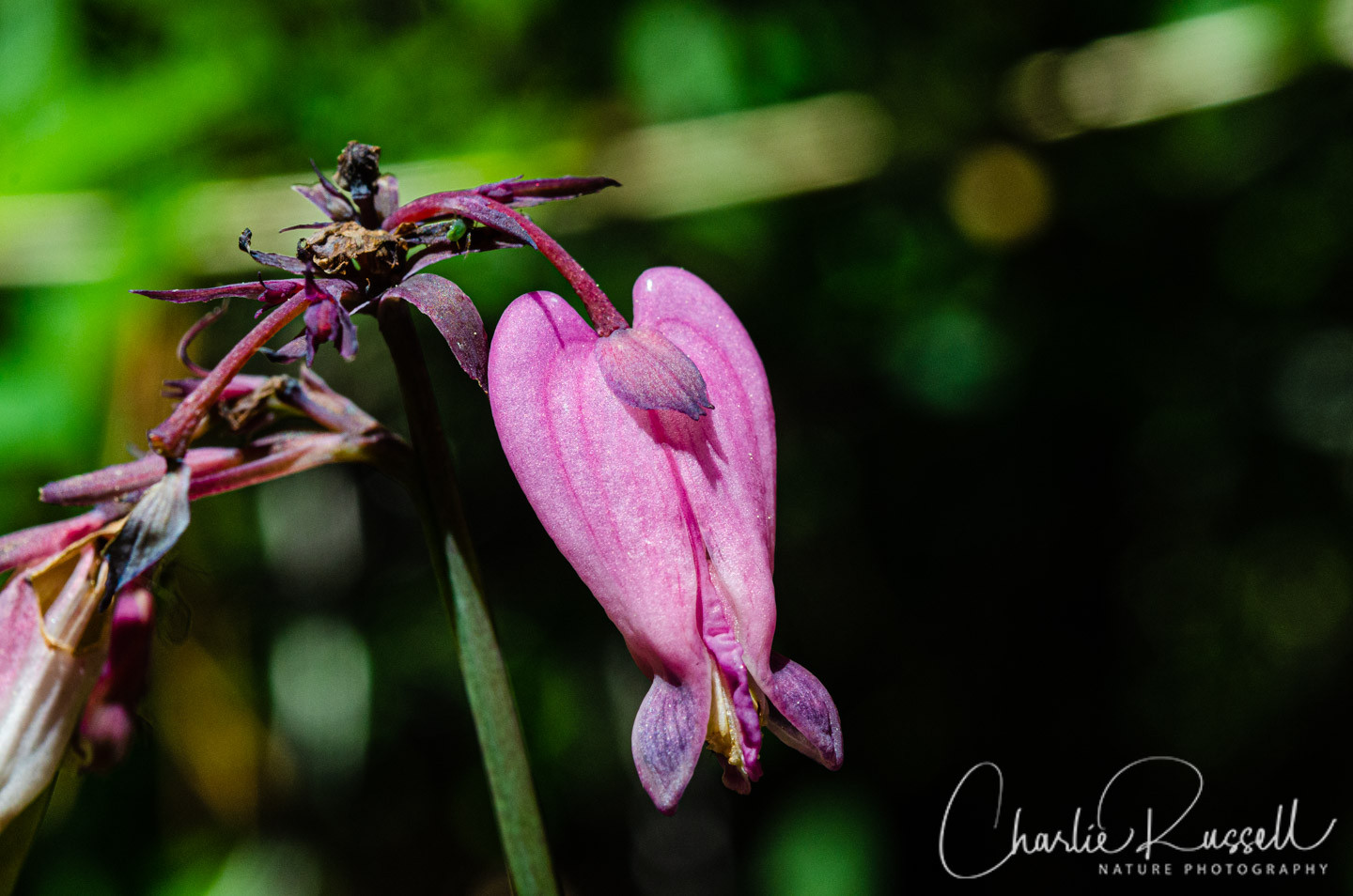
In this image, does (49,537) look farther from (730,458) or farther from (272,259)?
(730,458)

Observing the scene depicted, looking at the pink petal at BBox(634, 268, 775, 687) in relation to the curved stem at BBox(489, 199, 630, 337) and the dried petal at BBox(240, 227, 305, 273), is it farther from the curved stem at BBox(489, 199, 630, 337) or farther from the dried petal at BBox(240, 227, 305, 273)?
the dried petal at BBox(240, 227, 305, 273)

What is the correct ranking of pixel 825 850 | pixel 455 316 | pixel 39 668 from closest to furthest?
pixel 455 316
pixel 39 668
pixel 825 850

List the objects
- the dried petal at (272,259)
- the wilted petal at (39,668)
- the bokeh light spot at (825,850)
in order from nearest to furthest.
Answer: the dried petal at (272,259), the wilted petal at (39,668), the bokeh light spot at (825,850)

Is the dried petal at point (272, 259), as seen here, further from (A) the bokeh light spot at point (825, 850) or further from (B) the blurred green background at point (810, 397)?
(A) the bokeh light spot at point (825, 850)

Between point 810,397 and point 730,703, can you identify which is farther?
point 810,397

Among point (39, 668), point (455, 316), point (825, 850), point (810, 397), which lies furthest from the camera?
point (810, 397)

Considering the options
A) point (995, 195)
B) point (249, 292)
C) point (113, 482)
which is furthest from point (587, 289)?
point (995, 195)
